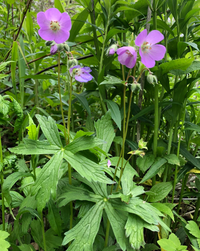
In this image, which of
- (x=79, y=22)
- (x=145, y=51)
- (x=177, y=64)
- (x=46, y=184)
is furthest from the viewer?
(x=79, y=22)

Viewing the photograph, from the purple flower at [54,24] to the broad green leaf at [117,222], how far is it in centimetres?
76

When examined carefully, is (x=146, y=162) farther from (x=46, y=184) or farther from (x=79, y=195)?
(x=46, y=184)

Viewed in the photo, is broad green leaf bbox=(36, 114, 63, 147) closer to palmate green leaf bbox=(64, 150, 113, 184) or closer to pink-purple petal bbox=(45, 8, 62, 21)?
→ palmate green leaf bbox=(64, 150, 113, 184)

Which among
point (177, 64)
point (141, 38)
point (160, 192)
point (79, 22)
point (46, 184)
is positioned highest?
point (79, 22)

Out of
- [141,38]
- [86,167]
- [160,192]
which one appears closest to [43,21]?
[141,38]

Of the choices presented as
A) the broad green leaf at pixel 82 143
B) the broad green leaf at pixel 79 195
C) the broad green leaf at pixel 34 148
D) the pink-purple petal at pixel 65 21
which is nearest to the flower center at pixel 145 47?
the pink-purple petal at pixel 65 21

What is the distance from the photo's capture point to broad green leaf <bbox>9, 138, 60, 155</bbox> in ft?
2.42

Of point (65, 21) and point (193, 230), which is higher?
point (65, 21)

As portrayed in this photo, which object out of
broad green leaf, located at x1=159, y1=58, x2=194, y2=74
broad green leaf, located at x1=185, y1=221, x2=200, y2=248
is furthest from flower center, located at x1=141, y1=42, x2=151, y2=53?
broad green leaf, located at x1=185, y1=221, x2=200, y2=248

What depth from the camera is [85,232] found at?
0.75m

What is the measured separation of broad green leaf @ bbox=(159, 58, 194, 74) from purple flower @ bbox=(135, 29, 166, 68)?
145 mm

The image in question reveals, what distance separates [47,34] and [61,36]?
7 cm

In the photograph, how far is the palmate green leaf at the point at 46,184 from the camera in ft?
2.23

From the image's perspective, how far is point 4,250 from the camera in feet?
2.16
